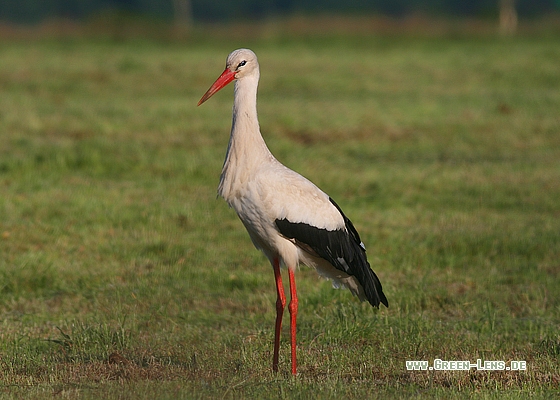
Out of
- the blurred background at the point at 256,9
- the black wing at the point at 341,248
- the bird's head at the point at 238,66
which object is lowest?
the black wing at the point at 341,248

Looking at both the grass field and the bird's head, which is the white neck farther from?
the grass field

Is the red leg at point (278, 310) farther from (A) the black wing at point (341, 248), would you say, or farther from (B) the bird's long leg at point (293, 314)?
(A) the black wing at point (341, 248)

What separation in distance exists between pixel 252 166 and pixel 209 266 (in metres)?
2.57

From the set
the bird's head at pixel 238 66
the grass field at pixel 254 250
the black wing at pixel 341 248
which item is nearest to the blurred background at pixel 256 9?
the grass field at pixel 254 250

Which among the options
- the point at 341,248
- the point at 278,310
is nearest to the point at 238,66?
the point at 341,248

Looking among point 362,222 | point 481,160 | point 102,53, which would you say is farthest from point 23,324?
point 102,53

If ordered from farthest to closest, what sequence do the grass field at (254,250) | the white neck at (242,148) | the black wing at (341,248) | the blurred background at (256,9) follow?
the blurred background at (256,9), the black wing at (341,248), the white neck at (242,148), the grass field at (254,250)

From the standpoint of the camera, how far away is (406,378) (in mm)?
5105

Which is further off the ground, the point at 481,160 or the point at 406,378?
the point at 481,160

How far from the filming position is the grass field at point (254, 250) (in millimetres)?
5246

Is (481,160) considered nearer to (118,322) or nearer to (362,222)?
(362,222)

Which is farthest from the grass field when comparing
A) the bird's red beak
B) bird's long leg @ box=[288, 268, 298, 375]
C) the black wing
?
the bird's red beak

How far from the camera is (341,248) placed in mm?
5652

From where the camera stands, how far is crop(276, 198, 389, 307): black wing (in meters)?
5.46
